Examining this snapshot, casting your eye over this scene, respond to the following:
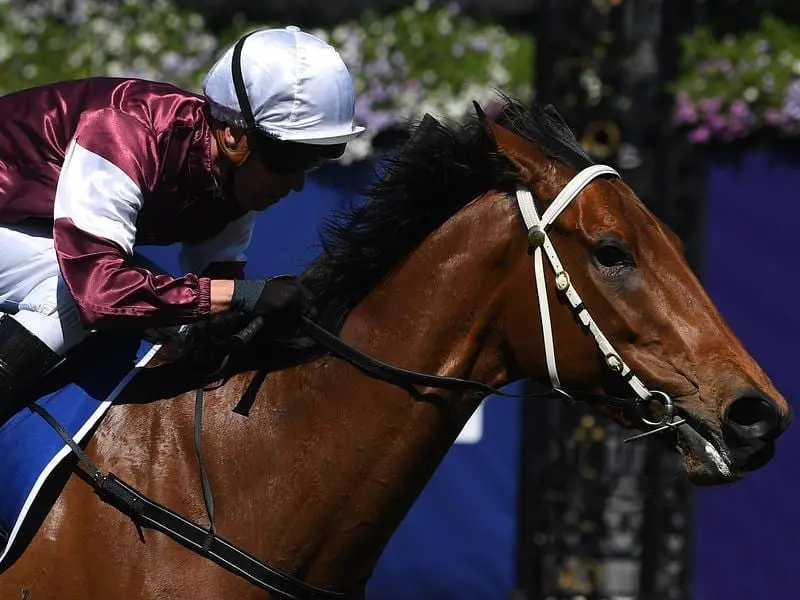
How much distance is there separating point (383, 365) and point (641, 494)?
12.2ft

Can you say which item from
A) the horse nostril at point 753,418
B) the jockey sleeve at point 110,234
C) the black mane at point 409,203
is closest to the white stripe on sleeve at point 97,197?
the jockey sleeve at point 110,234

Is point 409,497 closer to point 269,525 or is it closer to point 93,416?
point 269,525

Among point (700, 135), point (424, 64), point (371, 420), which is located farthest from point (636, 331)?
point (424, 64)

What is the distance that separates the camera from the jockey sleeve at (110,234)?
8.56 ft

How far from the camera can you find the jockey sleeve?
2.61m

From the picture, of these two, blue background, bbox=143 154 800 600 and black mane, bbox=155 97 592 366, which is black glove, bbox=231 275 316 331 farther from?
blue background, bbox=143 154 800 600

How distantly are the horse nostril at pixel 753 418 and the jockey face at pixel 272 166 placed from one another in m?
1.03

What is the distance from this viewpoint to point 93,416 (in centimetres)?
274

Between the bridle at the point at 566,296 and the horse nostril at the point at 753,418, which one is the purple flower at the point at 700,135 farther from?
the horse nostril at the point at 753,418

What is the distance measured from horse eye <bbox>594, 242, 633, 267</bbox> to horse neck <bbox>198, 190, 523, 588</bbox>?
0.20 meters

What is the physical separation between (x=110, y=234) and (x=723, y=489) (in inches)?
173

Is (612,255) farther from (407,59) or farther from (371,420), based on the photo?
(407,59)

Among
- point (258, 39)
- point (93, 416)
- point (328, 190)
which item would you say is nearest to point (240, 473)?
point (93, 416)

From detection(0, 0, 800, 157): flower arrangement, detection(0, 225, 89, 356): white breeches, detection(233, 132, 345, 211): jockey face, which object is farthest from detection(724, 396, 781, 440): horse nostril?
detection(0, 0, 800, 157): flower arrangement
